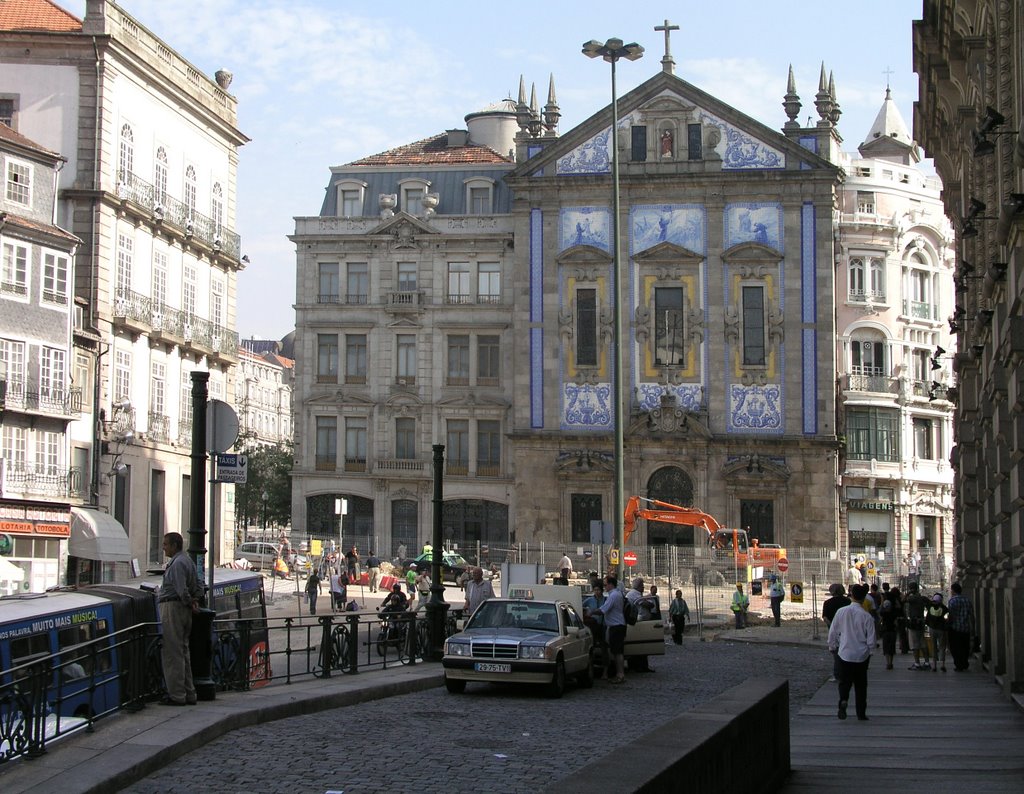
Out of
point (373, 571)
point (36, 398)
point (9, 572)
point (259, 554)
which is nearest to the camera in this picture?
point (9, 572)

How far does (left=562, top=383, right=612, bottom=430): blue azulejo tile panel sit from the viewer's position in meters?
66.6

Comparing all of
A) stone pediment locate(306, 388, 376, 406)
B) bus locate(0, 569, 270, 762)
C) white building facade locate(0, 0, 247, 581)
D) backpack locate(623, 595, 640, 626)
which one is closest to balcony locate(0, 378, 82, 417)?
white building facade locate(0, 0, 247, 581)

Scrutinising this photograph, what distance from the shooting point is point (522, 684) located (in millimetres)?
22219

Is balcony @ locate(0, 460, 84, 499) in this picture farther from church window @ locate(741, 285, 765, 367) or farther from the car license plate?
church window @ locate(741, 285, 765, 367)

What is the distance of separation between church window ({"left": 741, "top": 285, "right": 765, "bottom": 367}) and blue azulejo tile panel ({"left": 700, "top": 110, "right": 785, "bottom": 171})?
508 cm

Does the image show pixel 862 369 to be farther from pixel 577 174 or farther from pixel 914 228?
pixel 577 174

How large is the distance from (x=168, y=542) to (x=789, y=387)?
5235 centimetres

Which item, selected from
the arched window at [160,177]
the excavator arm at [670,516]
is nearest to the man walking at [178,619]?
the arched window at [160,177]

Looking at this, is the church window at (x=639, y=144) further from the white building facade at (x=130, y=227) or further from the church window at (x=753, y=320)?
the white building facade at (x=130, y=227)

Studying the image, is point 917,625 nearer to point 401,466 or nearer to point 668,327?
point 668,327

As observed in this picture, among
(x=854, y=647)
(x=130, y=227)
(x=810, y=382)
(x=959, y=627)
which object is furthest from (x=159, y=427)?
(x=854, y=647)

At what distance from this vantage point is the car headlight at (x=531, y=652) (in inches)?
848

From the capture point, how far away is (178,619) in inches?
592

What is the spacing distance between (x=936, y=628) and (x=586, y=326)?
38.8m
